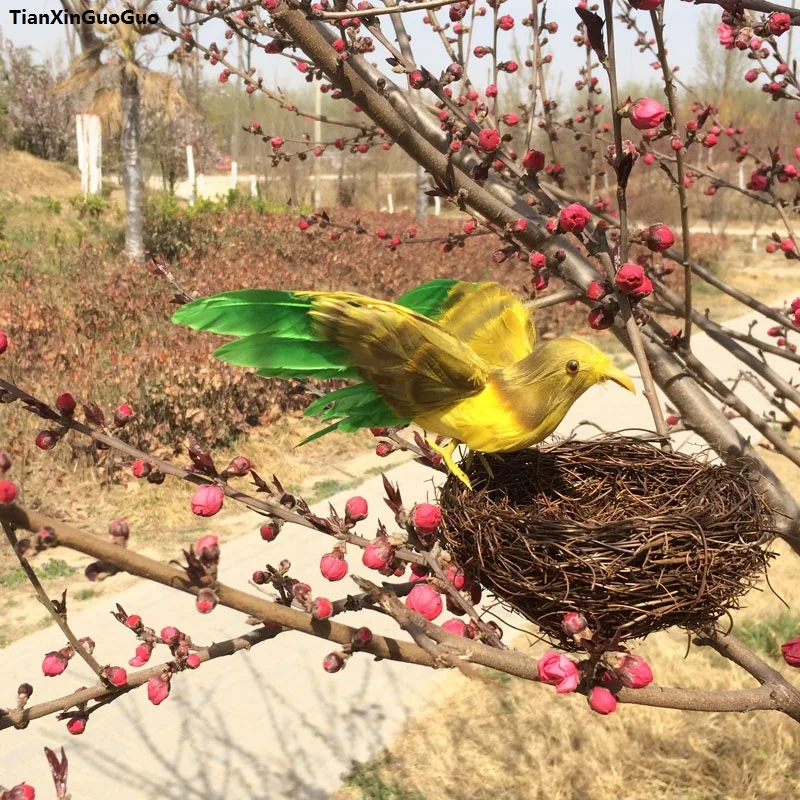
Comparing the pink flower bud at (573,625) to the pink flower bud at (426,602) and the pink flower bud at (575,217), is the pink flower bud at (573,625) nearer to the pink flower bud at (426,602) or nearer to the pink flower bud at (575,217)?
the pink flower bud at (426,602)

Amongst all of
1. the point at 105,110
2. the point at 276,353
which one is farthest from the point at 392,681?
→ the point at 105,110

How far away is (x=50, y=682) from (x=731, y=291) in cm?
405

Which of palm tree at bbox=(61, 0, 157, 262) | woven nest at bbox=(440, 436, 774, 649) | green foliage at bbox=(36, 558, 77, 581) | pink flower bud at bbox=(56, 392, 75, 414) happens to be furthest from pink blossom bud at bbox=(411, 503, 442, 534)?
palm tree at bbox=(61, 0, 157, 262)

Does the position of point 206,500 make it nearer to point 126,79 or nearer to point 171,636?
point 171,636

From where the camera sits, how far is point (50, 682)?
4.54 m

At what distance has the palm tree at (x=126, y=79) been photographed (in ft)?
35.3

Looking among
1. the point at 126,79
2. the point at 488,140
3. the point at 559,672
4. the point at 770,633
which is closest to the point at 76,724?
the point at 559,672

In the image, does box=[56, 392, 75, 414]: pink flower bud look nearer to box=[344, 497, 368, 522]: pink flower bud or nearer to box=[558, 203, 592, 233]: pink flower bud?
box=[344, 497, 368, 522]: pink flower bud

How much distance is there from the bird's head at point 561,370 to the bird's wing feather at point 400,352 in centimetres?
9

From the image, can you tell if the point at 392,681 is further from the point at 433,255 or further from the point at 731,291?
the point at 433,255

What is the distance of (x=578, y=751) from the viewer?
389 cm

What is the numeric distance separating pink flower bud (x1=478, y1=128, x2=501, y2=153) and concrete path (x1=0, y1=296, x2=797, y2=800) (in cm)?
270

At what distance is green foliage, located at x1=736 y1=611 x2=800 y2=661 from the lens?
4.65 meters

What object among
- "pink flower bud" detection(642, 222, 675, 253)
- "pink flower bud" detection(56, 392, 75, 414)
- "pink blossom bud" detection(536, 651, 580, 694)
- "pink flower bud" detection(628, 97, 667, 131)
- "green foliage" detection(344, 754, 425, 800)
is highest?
"pink flower bud" detection(628, 97, 667, 131)
